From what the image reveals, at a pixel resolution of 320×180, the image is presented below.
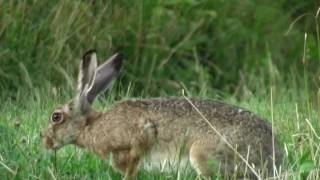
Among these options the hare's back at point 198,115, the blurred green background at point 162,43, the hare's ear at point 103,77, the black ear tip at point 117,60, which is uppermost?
the black ear tip at point 117,60

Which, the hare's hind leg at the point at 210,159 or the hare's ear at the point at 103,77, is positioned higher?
the hare's ear at the point at 103,77

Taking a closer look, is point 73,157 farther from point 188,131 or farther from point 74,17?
point 74,17

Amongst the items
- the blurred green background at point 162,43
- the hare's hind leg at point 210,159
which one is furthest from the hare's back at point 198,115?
the blurred green background at point 162,43

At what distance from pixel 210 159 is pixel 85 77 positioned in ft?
4.14

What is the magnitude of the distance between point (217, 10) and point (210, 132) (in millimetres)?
5937

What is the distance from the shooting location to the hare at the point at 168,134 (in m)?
6.06

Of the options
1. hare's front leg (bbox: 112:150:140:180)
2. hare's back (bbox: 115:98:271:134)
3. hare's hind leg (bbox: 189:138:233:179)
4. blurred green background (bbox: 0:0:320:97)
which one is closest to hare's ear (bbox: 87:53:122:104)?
hare's back (bbox: 115:98:271:134)

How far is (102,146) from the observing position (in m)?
6.59

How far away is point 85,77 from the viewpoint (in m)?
7.05

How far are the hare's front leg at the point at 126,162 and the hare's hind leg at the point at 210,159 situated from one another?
1.16ft

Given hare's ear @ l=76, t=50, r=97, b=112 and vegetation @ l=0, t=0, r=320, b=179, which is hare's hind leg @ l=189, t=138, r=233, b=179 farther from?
hare's ear @ l=76, t=50, r=97, b=112

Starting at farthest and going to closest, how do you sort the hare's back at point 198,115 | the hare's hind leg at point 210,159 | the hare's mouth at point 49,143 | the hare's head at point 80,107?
1. the hare's head at point 80,107
2. the hare's mouth at point 49,143
3. the hare's back at point 198,115
4. the hare's hind leg at point 210,159

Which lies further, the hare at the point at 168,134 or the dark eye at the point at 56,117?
the dark eye at the point at 56,117

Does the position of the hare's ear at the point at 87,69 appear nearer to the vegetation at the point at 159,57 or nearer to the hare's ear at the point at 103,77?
the hare's ear at the point at 103,77
